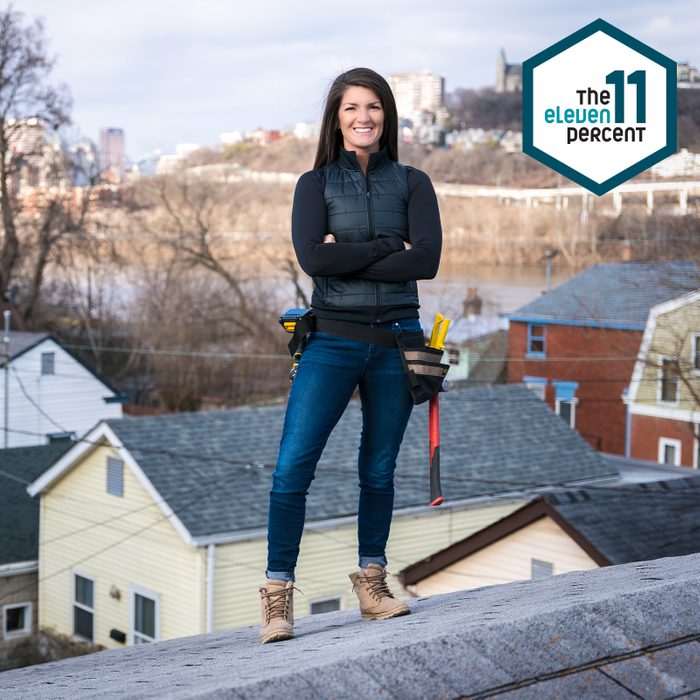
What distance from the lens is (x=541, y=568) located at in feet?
46.1

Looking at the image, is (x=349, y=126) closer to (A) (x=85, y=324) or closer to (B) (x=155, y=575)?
(B) (x=155, y=575)

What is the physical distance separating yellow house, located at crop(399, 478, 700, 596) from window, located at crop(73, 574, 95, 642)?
24.1ft

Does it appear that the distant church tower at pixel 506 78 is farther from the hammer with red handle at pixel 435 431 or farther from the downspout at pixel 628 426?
the hammer with red handle at pixel 435 431

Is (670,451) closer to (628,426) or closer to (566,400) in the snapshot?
(628,426)

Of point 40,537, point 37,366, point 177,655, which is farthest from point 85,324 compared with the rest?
point 177,655

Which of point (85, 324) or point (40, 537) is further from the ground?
point (85, 324)

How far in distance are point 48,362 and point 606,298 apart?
670 inches

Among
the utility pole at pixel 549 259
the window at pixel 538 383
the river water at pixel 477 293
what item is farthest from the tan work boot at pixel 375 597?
the utility pole at pixel 549 259

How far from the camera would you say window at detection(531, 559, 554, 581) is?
1384cm

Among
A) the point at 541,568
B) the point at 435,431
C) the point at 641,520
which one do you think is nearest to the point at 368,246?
the point at 435,431

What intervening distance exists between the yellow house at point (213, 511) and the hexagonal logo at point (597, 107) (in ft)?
31.9

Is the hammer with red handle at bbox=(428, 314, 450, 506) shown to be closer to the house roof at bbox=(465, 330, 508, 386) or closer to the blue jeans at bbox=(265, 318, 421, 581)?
the blue jeans at bbox=(265, 318, 421, 581)

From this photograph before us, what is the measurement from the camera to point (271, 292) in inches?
1730

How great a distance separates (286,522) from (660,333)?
96.2ft
